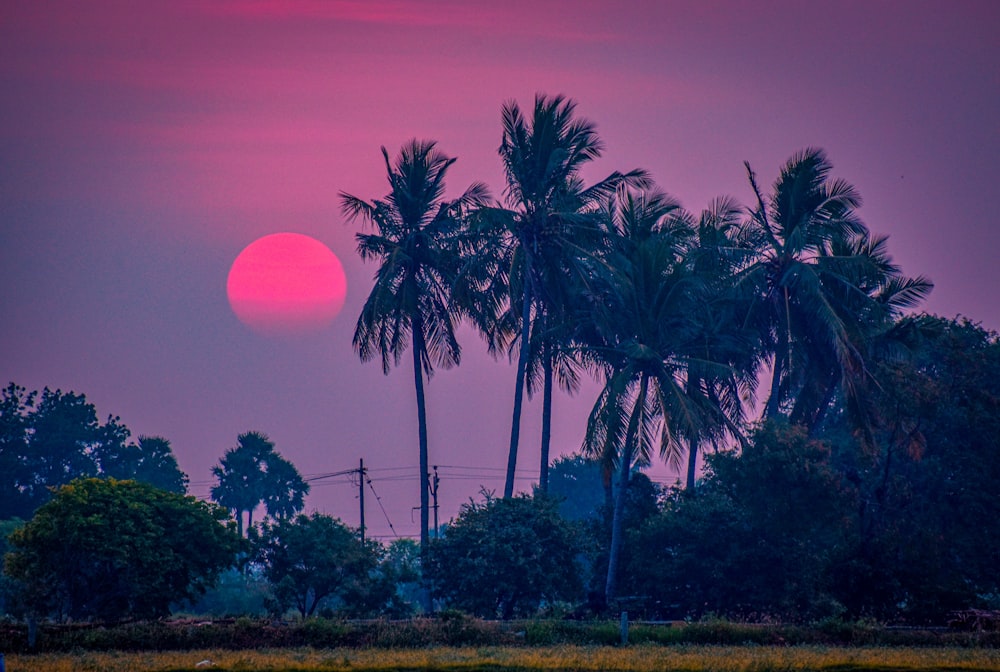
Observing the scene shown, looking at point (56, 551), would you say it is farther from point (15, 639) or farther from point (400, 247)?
→ point (400, 247)

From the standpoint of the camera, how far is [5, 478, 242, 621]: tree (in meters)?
46.3

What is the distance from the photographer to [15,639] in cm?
3812

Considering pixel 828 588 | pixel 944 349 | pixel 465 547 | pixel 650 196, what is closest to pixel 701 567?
pixel 828 588

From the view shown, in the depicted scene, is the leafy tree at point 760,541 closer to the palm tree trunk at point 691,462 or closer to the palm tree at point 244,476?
A: the palm tree trunk at point 691,462

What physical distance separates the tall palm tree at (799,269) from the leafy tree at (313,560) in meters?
21.9

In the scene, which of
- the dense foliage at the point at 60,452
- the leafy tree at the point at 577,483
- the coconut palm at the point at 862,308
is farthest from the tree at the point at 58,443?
the coconut palm at the point at 862,308

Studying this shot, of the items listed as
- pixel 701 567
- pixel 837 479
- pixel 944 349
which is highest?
pixel 944 349

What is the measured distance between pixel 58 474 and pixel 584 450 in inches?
2494

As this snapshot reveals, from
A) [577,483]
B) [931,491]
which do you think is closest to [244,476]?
[577,483]

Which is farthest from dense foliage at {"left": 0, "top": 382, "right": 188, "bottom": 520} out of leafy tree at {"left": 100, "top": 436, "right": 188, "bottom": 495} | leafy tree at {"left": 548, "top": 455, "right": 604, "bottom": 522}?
leafy tree at {"left": 548, "top": 455, "right": 604, "bottom": 522}

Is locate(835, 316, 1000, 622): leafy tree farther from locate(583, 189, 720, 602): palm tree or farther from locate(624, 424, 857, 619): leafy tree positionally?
locate(583, 189, 720, 602): palm tree

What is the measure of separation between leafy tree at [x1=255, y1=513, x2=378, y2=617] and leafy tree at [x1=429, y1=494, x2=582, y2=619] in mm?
3715

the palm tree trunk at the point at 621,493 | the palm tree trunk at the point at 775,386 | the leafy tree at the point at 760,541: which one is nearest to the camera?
the leafy tree at the point at 760,541

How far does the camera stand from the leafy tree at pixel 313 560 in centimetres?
5319
